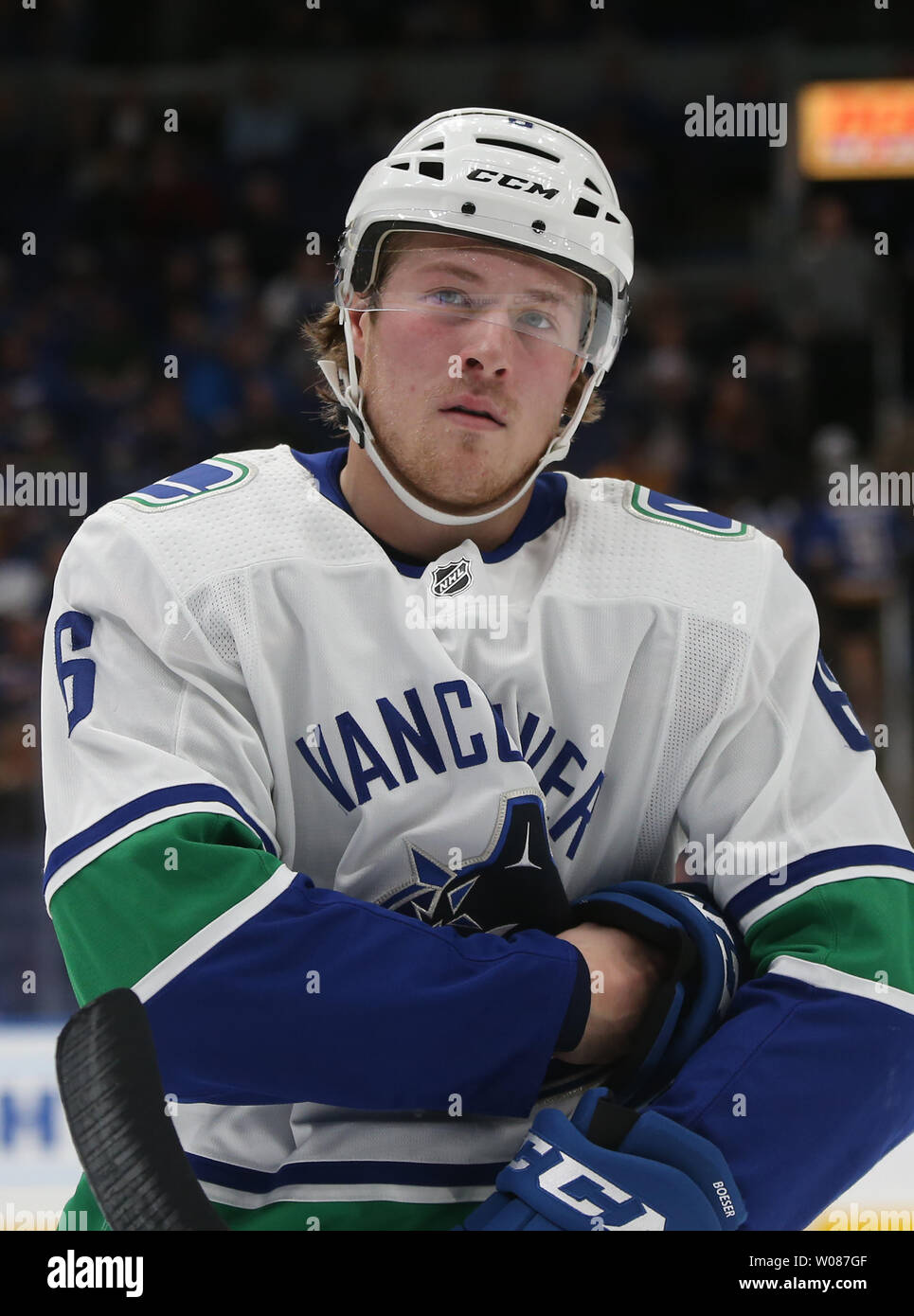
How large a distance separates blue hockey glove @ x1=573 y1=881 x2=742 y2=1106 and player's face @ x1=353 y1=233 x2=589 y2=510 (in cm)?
52

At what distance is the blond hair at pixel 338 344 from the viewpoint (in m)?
1.81

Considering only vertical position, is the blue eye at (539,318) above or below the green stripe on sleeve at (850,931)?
above

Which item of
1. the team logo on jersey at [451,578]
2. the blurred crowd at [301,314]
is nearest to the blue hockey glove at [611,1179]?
the team logo on jersey at [451,578]

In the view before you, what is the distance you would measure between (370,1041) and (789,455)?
16.1 ft

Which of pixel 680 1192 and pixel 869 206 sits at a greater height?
pixel 869 206

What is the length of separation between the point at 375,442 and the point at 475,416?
0.44ft

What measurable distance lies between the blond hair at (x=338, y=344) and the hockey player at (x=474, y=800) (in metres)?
0.01

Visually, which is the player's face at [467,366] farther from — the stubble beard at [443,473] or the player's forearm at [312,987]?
the player's forearm at [312,987]

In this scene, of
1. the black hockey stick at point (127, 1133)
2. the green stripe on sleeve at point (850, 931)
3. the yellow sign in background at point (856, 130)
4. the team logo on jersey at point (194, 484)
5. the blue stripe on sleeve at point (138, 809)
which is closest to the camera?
the black hockey stick at point (127, 1133)

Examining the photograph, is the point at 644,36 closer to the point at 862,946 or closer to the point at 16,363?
the point at 16,363

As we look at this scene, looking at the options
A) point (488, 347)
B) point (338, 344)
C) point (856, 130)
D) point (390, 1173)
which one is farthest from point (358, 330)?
point (856, 130)

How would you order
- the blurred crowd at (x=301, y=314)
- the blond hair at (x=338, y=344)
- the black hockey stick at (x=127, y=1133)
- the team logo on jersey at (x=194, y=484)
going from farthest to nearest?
the blurred crowd at (x=301, y=314) → the blond hair at (x=338, y=344) → the team logo on jersey at (x=194, y=484) → the black hockey stick at (x=127, y=1133)
